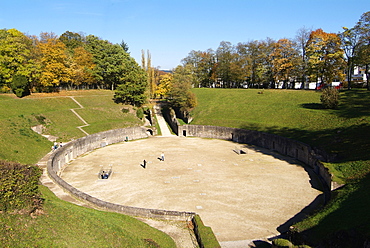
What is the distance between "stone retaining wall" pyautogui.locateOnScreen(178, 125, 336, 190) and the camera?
26.5 meters

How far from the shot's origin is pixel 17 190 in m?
11.8

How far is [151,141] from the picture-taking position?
150 feet

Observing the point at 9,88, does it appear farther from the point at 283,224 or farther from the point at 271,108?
the point at 283,224

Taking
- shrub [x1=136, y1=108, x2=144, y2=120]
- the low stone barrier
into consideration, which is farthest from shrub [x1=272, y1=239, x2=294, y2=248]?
shrub [x1=136, y1=108, x2=144, y2=120]

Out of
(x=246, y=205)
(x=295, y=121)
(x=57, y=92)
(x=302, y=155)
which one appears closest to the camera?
(x=246, y=205)

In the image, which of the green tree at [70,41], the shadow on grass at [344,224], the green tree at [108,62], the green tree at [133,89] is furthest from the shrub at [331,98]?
the green tree at [70,41]

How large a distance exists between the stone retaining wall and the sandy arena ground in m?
1.34

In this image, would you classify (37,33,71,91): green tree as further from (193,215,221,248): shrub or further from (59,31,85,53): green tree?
(193,215,221,248): shrub

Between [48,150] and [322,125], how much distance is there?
34.6m

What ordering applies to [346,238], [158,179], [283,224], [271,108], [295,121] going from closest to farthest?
[346,238]
[283,224]
[158,179]
[295,121]
[271,108]

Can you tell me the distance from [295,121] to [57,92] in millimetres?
47990

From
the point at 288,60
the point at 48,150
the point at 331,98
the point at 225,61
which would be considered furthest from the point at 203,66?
the point at 48,150

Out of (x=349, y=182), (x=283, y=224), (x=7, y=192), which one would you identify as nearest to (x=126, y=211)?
(x=7, y=192)

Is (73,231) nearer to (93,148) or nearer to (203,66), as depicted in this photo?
(93,148)
